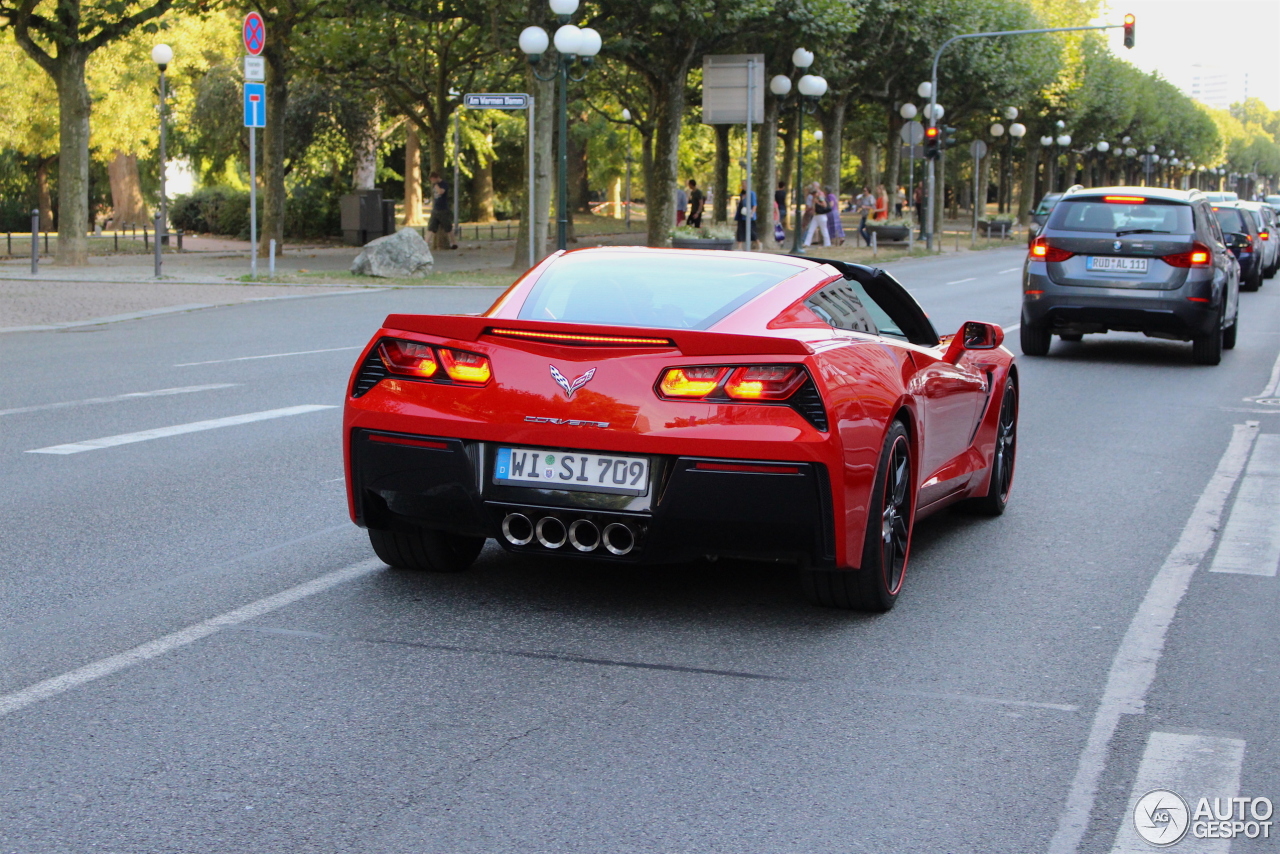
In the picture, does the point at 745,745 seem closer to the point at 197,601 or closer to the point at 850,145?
the point at 197,601

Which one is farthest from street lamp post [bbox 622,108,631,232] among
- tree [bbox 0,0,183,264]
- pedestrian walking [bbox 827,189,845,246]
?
tree [bbox 0,0,183,264]

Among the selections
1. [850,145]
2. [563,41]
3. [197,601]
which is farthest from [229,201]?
[850,145]

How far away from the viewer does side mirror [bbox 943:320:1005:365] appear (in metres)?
7.03

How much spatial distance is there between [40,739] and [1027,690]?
279 cm

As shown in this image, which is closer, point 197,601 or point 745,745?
point 745,745

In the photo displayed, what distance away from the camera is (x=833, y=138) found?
178ft

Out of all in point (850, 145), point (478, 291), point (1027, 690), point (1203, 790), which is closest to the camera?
point (1203, 790)

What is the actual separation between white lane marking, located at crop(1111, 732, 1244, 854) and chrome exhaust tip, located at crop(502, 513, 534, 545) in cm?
209

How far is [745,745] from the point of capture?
14.4 feet

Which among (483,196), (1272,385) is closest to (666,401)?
(1272,385)

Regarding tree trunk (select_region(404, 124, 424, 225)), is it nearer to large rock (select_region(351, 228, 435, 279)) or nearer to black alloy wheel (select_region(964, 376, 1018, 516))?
large rock (select_region(351, 228, 435, 279))

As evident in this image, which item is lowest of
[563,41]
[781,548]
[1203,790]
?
[1203,790]

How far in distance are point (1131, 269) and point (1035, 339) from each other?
1.24m

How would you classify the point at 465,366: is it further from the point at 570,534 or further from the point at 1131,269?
the point at 1131,269
